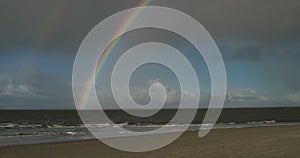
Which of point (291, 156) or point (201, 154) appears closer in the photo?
point (291, 156)

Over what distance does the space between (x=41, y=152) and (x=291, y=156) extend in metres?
11.1

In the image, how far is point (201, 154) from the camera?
15359mm

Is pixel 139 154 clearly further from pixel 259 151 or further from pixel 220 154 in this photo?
pixel 259 151

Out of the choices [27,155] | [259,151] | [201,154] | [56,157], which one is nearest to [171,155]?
[201,154]

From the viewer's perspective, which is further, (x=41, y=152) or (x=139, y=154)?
(x=41, y=152)

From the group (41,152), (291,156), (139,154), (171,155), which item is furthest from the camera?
(41,152)

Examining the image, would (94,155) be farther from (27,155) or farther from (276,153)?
(276,153)

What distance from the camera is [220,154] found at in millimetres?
15172

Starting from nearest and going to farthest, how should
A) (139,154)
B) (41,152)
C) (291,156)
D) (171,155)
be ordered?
(291,156) < (171,155) < (139,154) < (41,152)

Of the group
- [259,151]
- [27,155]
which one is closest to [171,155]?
[259,151]

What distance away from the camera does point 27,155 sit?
1717cm

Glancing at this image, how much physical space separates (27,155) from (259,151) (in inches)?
397

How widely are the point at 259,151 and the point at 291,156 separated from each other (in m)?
1.94

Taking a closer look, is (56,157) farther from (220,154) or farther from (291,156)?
(291,156)
